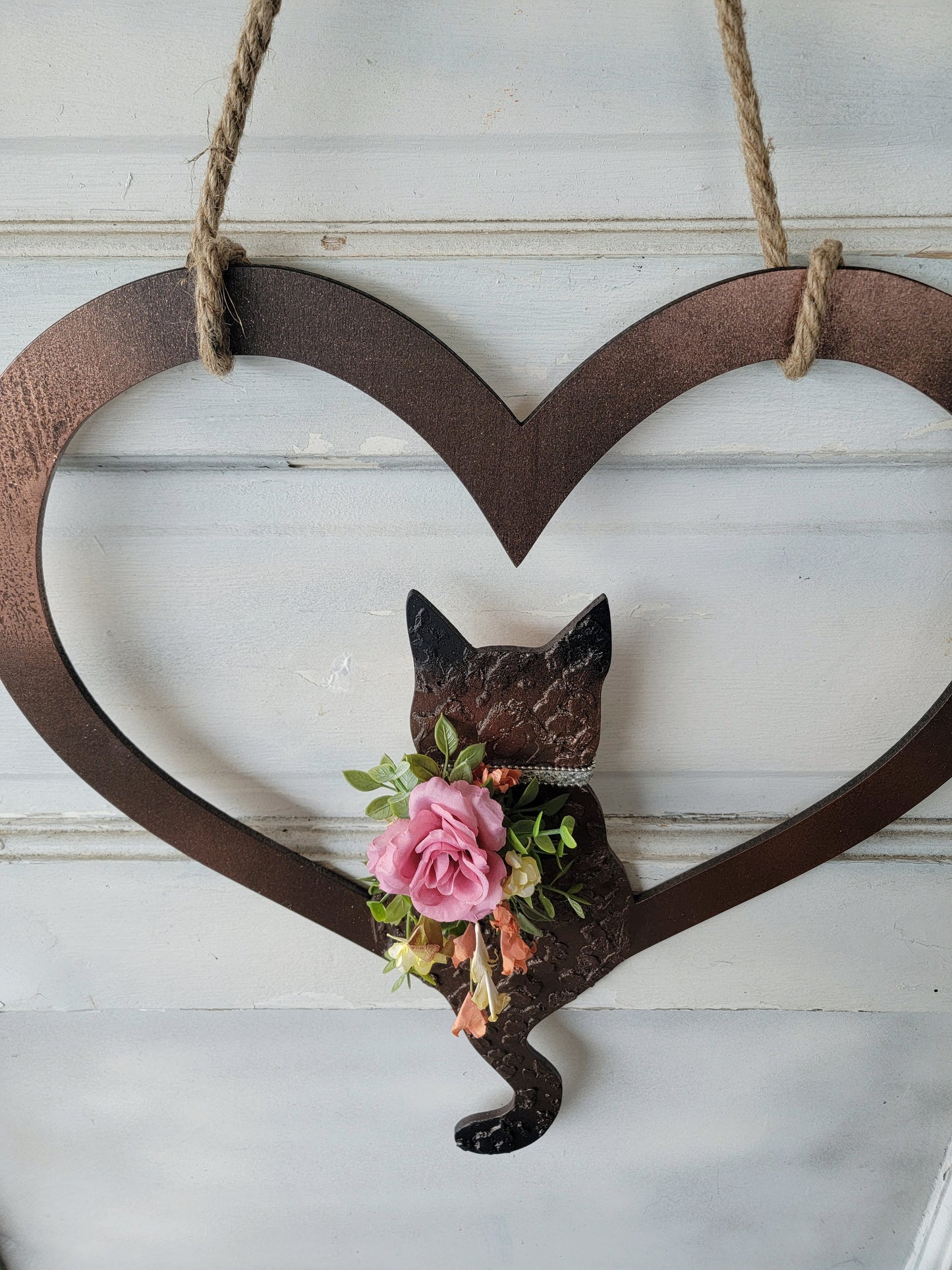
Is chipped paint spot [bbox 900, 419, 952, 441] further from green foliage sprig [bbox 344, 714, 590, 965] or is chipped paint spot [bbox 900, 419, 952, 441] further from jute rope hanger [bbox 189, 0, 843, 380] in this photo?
green foliage sprig [bbox 344, 714, 590, 965]

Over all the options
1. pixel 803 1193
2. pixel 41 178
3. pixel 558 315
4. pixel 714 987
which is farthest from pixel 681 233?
pixel 803 1193

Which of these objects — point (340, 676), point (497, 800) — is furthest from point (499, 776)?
point (340, 676)

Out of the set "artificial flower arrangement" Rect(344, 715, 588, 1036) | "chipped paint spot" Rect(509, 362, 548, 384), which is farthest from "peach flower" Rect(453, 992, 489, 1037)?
"chipped paint spot" Rect(509, 362, 548, 384)

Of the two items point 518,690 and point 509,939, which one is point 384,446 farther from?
point 509,939

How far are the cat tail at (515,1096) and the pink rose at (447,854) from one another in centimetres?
16

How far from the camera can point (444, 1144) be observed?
0.61 meters

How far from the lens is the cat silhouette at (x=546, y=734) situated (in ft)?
1.45

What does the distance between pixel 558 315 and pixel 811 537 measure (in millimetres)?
197

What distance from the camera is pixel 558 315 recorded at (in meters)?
0.44

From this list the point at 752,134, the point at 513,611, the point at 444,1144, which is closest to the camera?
the point at 752,134

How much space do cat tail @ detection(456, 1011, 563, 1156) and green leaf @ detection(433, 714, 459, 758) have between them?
0.21 metres

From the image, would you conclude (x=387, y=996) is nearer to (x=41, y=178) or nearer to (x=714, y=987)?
(x=714, y=987)

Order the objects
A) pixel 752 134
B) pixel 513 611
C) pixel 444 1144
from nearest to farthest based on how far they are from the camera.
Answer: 1. pixel 752 134
2. pixel 513 611
3. pixel 444 1144

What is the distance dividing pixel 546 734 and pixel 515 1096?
289 millimetres
